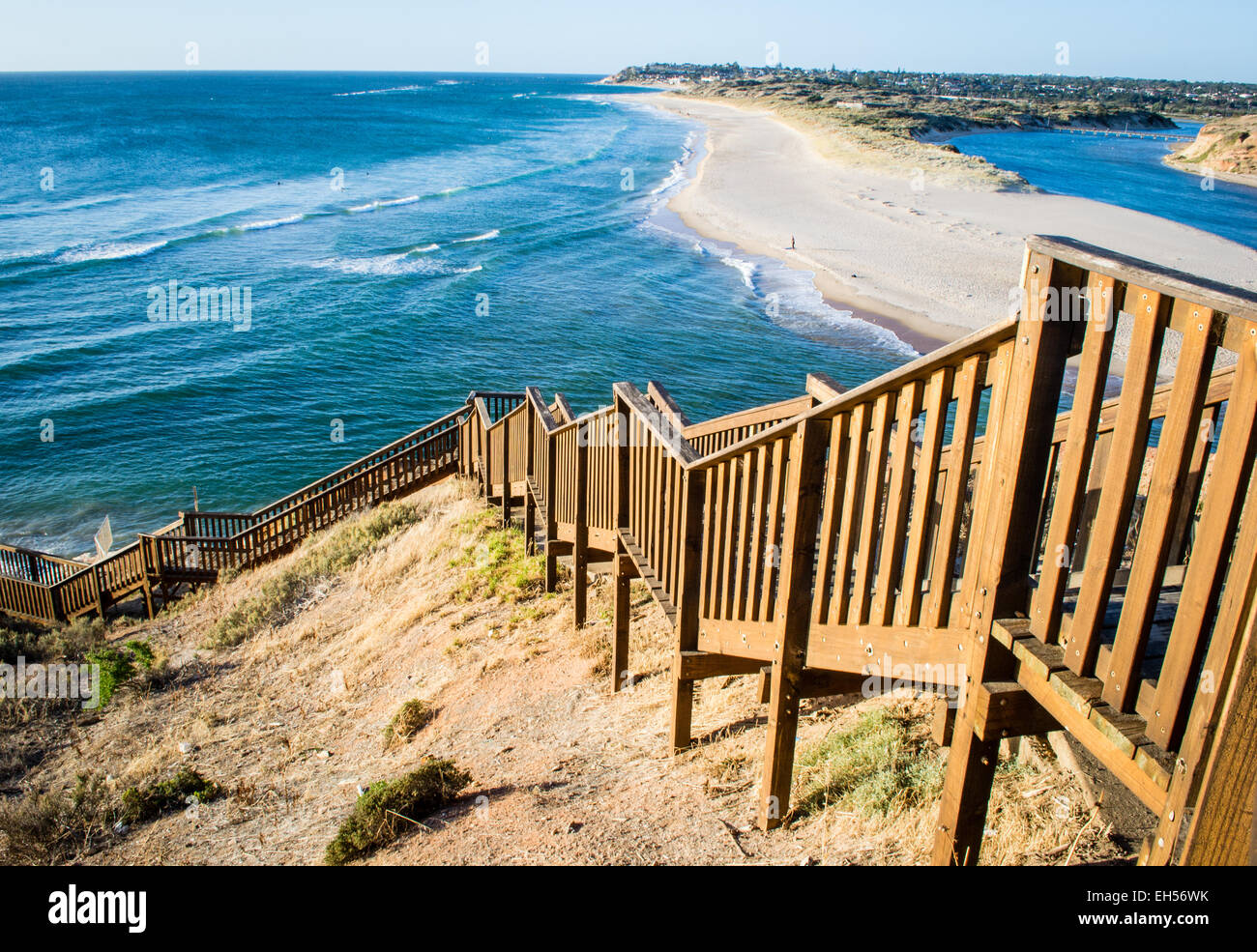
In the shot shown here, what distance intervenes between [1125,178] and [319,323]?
63.8m

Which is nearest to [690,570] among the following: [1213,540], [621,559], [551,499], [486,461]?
[621,559]

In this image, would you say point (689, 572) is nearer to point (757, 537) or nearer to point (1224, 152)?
point (757, 537)

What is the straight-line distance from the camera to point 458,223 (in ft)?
170

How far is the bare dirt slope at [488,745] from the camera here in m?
4.86

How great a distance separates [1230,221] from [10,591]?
2339 inches

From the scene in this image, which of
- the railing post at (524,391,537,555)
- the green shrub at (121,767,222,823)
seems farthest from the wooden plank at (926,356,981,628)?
the railing post at (524,391,537,555)

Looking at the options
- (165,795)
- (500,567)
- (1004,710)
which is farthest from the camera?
(500,567)

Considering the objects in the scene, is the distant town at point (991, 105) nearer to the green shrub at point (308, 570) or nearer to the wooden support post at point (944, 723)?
the green shrub at point (308, 570)

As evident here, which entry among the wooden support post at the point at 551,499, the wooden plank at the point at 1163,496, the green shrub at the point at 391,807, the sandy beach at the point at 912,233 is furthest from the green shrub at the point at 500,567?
the sandy beach at the point at 912,233

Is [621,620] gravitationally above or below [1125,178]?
below

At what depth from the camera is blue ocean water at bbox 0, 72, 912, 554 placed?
80.9 ft

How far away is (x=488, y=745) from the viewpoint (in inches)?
276

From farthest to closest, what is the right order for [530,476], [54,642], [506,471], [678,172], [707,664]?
1. [678,172]
2. [54,642]
3. [506,471]
4. [530,476]
5. [707,664]
